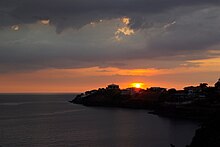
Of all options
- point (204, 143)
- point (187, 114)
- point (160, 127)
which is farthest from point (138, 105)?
point (204, 143)

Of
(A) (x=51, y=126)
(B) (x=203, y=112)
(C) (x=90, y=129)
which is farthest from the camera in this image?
(B) (x=203, y=112)

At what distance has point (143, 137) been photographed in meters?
72.4

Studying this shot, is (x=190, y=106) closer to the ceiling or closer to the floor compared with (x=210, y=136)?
closer to the ceiling

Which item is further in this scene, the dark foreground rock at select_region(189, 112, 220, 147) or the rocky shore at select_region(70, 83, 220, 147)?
the rocky shore at select_region(70, 83, 220, 147)

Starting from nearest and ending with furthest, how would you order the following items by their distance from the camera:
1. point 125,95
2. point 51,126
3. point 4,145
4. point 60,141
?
1. point 4,145
2. point 60,141
3. point 51,126
4. point 125,95

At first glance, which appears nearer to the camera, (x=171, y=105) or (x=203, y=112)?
(x=203, y=112)

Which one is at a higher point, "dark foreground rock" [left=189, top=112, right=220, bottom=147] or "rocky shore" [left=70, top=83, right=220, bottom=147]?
"rocky shore" [left=70, top=83, right=220, bottom=147]

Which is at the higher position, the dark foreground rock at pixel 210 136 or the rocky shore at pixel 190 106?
the rocky shore at pixel 190 106

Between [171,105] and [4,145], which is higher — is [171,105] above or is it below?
above

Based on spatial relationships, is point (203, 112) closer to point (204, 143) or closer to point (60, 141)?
point (60, 141)

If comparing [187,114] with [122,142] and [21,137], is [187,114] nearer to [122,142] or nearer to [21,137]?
[122,142]

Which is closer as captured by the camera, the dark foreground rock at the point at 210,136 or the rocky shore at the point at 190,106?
the dark foreground rock at the point at 210,136

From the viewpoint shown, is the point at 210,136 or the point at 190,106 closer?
the point at 210,136

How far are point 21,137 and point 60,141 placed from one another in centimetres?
1036
